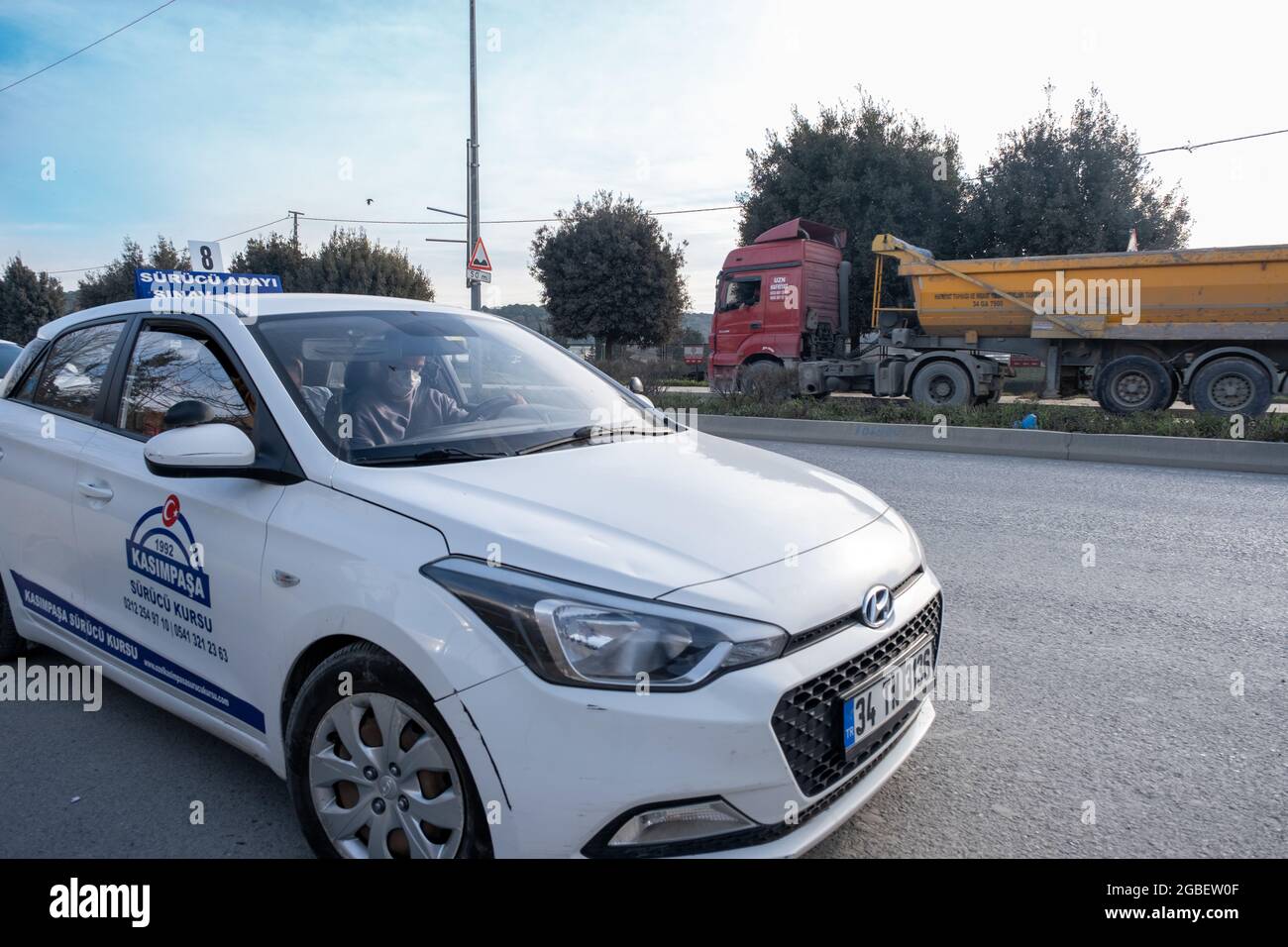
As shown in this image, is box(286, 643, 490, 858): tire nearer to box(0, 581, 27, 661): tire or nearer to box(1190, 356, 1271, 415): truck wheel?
box(0, 581, 27, 661): tire

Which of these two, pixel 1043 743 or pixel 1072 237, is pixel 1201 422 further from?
pixel 1072 237

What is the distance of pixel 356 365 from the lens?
2955 mm

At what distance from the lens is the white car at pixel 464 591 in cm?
192

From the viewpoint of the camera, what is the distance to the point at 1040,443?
10820mm

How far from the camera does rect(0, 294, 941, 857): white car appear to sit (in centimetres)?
192

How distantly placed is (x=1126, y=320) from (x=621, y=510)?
46.9 feet

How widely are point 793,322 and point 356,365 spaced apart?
49.3ft

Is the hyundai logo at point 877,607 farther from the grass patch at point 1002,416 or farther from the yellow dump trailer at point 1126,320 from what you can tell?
the yellow dump trailer at point 1126,320

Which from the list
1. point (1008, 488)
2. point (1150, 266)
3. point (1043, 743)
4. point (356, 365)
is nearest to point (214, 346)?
point (356, 365)

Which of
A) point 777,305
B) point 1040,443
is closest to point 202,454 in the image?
point 1040,443

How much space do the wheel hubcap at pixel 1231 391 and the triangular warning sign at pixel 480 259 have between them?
12.1 meters

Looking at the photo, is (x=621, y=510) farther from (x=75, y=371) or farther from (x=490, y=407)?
(x=75, y=371)
